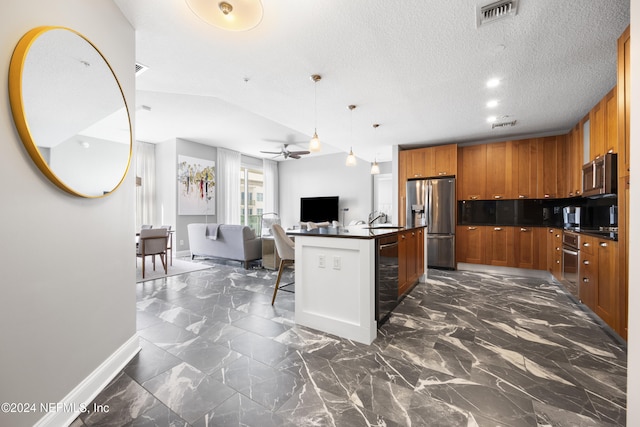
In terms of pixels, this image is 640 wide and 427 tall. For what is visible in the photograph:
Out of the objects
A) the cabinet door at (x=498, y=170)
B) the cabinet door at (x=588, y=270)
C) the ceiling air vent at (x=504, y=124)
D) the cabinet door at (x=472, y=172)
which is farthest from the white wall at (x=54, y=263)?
the cabinet door at (x=498, y=170)

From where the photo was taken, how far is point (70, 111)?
1421 millimetres

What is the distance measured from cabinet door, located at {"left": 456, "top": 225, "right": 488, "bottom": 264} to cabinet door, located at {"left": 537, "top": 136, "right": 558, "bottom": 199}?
3.79 feet

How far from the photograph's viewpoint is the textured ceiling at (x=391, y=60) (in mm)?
1819

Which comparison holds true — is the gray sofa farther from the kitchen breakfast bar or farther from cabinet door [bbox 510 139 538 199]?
cabinet door [bbox 510 139 538 199]

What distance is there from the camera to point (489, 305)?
117 inches

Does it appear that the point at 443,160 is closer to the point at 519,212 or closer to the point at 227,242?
the point at 519,212

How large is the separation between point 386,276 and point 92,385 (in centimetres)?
220

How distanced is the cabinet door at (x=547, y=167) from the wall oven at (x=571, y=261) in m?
1.39

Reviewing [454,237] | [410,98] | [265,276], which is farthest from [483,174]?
[265,276]

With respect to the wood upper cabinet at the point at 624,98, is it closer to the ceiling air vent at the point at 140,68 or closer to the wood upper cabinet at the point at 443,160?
the wood upper cabinet at the point at 443,160

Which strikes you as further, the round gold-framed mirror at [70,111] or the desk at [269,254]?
the desk at [269,254]

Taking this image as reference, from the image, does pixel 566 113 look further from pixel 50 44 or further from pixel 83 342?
pixel 83 342

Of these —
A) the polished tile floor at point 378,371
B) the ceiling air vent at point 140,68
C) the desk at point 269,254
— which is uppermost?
the ceiling air vent at point 140,68

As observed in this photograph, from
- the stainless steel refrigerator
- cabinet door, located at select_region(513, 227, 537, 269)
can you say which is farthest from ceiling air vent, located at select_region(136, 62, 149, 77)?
cabinet door, located at select_region(513, 227, 537, 269)
